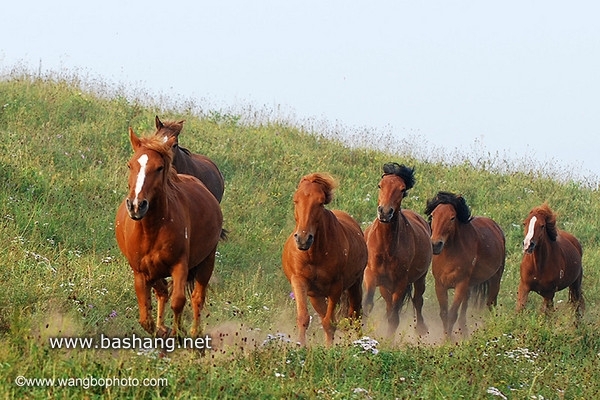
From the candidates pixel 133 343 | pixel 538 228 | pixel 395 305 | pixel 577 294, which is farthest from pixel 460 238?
pixel 133 343

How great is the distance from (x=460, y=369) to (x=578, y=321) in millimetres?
4715

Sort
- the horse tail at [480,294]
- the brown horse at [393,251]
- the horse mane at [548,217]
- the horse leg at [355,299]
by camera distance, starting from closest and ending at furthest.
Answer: the horse leg at [355,299]
the brown horse at [393,251]
the horse mane at [548,217]
the horse tail at [480,294]

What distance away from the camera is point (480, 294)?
15719 millimetres

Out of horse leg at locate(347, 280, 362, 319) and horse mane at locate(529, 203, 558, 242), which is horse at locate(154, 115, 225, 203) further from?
horse mane at locate(529, 203, 558, 242)

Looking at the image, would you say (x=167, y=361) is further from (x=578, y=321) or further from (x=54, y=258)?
(x=578, y=321)

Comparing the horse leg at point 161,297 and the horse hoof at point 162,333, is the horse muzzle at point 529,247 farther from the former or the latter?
the horse hoof at point 162,333

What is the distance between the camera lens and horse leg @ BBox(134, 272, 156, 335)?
8.98 meters

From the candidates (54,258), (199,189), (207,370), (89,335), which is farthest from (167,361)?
(54,258)

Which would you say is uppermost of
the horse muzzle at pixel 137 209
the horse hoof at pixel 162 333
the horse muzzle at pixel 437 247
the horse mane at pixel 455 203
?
the horse muzzle at pixel 137 209

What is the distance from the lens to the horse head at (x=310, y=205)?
10.2 m

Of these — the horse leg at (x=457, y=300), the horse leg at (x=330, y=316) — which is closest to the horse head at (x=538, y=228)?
the horse leg at (x=457, y=300)

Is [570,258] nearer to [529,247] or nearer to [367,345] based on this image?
[529,247]

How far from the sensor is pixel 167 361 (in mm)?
7234

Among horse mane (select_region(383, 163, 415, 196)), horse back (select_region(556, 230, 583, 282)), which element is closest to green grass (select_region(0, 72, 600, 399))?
horse back (select_region(556, 230, 583, 282))
